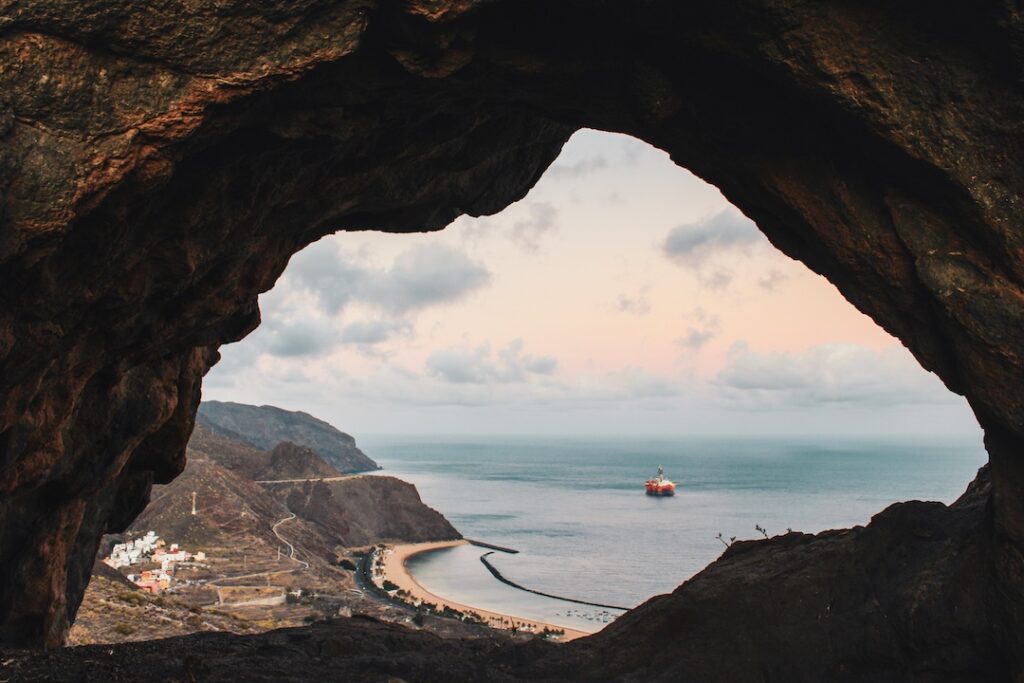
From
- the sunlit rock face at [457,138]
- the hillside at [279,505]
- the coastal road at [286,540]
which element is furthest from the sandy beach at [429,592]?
the sunlit rock face at [457,138]

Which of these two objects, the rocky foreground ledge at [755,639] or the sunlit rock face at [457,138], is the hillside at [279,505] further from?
the sunlit rock face at [457,138]

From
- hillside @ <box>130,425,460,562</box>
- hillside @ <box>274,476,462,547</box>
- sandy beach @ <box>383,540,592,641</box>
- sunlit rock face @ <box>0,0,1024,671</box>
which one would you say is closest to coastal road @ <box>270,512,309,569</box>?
hillside @ <box>130,425,460,562</box>

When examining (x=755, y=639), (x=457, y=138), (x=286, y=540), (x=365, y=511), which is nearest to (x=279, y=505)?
(x=365, y=511)

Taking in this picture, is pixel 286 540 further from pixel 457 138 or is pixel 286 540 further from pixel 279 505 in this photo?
pixel 457 138

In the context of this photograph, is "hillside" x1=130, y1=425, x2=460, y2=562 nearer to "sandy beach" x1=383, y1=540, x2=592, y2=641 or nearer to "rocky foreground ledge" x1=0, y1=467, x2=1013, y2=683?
"sandy beach" x1=383, y1=540, x2=592, y2=641

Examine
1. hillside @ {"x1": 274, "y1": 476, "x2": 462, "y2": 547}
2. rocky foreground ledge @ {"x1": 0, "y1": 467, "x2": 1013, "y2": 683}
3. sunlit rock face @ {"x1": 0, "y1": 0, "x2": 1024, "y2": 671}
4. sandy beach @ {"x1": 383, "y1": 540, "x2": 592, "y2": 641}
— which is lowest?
sandy beach @ {"x1": 383, "y1": 540, "x2": 592, "y2": 641}

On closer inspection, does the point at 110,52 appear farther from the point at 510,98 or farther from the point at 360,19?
the point at 510,98

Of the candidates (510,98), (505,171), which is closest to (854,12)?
(510,98)
